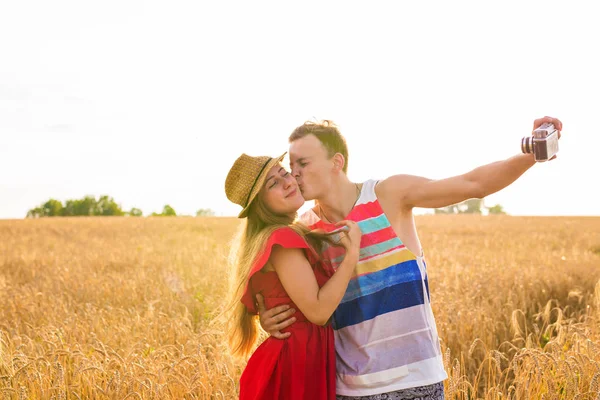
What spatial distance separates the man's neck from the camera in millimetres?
3203

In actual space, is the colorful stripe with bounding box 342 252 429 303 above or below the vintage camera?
below

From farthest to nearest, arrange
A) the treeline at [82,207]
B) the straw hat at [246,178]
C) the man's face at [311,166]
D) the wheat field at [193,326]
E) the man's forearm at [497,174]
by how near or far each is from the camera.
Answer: the treeline at [82,207] < the wheat field at [193,326] < the man's face at [311,166] < the straw hat at [246,178] < the man's forearm at [497,174]

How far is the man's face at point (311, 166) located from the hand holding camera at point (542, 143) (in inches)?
42.0

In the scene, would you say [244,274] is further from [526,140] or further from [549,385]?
[549,385]

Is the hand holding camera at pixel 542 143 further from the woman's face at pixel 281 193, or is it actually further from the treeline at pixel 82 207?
the treeline at pixel 82 207

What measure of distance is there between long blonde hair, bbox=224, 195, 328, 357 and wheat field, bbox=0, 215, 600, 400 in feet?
2.06

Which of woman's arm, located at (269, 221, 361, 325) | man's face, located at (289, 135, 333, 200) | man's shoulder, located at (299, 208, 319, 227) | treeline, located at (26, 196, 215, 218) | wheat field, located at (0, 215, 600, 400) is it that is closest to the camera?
woman's arm, located at (269, 221, 361, 325)

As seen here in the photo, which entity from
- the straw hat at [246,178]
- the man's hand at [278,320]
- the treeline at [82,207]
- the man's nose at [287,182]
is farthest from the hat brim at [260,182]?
the treeline at [82,207]

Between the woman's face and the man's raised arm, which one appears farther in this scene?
the woman's face

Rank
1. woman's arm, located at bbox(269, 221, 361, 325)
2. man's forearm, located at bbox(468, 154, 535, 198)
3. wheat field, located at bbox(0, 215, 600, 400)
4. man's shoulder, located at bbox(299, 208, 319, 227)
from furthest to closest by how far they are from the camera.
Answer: wheat field, located at bbox(0, 215, 600, 400), man's shoulder, located at bbox(299, 208, 319, 227), man's forearm, located at bbox(468, 154, 535, 198), woman's arm, located at bbox(269, 221, 361, 325)

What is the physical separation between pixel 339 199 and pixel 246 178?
0.56m

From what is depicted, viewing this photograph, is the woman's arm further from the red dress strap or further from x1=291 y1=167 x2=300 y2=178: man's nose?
x1=291 y1=167 x2=300 y2=178: man's nose

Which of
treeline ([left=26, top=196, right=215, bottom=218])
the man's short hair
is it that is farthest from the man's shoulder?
treeline ([left=26, top=196, right=215, bottom=218])

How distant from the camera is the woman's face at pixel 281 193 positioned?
2980 mm
